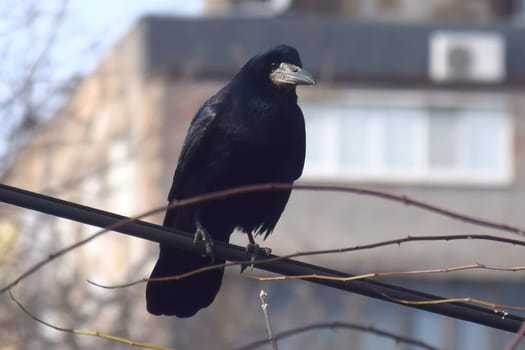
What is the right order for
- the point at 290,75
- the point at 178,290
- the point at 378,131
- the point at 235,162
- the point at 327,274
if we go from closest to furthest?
the point at 327,274, the point at 178,290, the point at 235,162, the point at 290,75, the point at 378,131

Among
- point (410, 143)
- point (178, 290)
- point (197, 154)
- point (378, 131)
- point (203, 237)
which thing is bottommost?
point (410, 143)

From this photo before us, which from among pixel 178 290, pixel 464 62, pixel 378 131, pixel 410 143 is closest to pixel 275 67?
pixel 178 290

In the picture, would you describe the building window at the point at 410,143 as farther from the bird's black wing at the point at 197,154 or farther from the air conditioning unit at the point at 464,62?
the bird's black wing at the point at 197,154

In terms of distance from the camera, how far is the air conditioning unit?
1001 inches

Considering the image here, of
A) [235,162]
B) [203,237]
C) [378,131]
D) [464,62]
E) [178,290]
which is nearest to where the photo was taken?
[203,237]

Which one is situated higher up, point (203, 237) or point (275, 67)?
point (275, 67)

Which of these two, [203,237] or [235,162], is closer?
[203,237]

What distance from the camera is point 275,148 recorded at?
A: 6.02 meters

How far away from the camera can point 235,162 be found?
602 centimetres

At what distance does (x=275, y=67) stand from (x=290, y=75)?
0.39 feet

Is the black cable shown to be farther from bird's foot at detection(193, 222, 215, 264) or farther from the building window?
the building window

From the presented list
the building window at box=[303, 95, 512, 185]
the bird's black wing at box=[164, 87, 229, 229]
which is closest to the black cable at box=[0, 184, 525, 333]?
the bird's black wing at box=[164, 87, 229, 229]

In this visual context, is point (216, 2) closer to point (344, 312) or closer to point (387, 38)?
point (387, 38)

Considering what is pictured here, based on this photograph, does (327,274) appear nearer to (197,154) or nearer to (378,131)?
(197,154)
